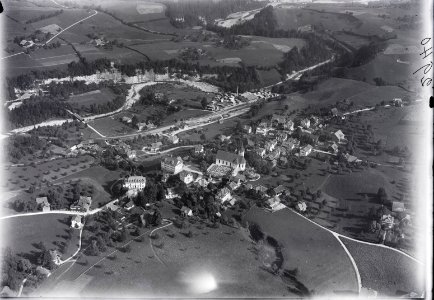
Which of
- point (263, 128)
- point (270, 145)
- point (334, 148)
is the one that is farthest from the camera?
point (263, 128)

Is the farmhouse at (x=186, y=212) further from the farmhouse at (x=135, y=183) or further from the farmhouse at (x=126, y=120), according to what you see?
the farmhouse at (x=126, y=120)

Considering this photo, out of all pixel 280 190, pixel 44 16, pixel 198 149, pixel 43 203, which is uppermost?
pixel 44 16

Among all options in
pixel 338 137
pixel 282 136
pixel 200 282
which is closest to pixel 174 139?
pixel 282 136

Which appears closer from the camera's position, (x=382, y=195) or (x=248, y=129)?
(x=382, y=195)

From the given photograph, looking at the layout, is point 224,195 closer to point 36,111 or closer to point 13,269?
point 13,269

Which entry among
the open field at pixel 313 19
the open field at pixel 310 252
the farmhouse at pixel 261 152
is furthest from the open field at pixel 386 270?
the open field at pixel 313 19

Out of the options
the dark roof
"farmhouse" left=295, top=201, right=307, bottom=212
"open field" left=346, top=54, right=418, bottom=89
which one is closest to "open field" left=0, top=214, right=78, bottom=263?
the dark roof
